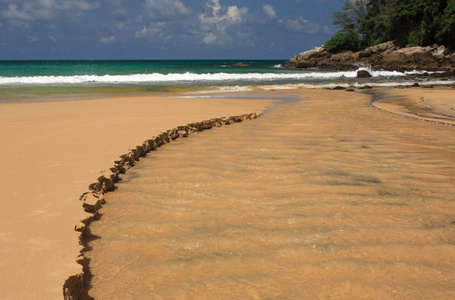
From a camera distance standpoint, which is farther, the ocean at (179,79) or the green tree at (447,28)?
the green tree at (447,28)

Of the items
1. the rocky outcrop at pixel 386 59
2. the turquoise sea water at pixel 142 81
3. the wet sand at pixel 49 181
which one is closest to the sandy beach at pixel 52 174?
the wet sand at pixel 49 181

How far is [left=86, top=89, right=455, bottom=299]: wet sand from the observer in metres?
2.01

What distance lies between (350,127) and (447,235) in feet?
13.7

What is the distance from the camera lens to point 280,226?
2.63 meters

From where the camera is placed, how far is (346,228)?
103 inches

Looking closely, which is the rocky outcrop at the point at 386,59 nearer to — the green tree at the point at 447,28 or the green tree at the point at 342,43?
the green tree at the point at 447,28

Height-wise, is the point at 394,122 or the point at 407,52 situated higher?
the point at 407,52

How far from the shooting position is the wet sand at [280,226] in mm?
2006

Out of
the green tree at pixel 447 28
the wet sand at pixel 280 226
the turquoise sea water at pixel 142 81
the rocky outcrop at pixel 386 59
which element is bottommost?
the wet sand at pixel 280 226

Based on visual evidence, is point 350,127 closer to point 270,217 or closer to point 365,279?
point 270,217

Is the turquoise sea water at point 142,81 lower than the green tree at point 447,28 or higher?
lower

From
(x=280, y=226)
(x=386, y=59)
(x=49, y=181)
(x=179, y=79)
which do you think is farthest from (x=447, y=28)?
(x=49, y=181)

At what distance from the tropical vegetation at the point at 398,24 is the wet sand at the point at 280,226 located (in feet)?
124

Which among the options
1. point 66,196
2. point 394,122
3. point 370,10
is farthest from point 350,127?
point 370,10
